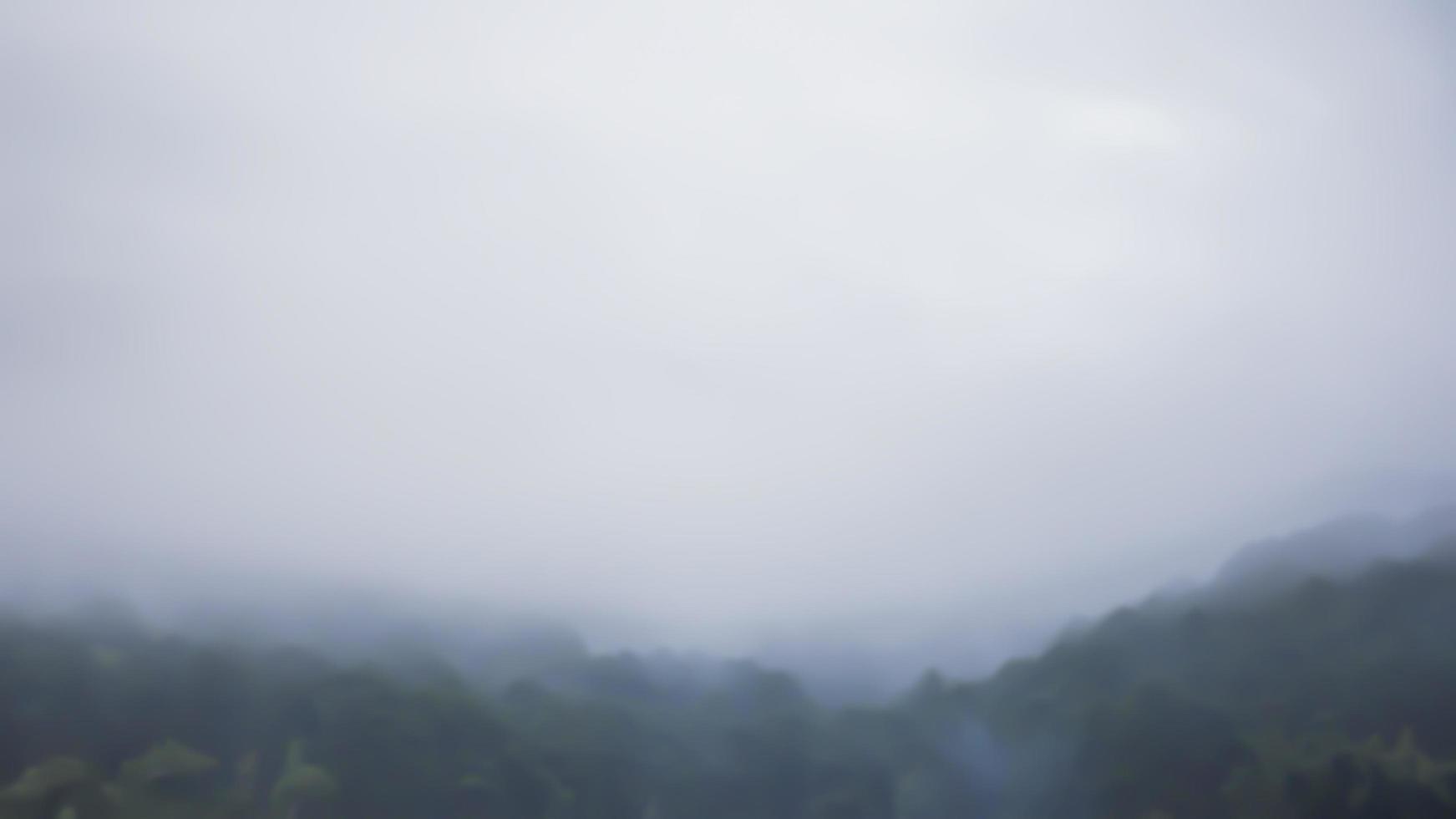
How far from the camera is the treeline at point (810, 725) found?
127 inches

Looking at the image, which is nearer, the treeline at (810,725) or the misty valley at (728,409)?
the treeline at (810,725)

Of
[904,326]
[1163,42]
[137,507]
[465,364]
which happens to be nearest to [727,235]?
[904,326]

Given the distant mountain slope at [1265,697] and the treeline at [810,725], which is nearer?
the treeline at [810,725]

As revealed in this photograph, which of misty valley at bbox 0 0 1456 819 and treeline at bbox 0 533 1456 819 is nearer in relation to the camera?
treeline at bbox 0 533 1456 819

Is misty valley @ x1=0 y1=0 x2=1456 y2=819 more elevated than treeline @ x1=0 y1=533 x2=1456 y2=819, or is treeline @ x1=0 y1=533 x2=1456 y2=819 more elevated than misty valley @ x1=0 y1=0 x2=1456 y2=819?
misty valley @ x1=0 y1=0 x2=1456 y2=819

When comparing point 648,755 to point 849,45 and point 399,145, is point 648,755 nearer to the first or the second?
point 399,145

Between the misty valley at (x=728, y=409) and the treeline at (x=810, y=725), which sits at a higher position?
the misty valley at (x=728, y=409)

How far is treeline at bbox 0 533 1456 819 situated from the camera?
3221 mm

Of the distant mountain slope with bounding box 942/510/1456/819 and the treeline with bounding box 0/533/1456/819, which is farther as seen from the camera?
the distant mountain slope with bounding box 942/510/1456/819

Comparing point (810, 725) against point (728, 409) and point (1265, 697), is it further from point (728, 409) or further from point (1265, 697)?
point (1265, 697)

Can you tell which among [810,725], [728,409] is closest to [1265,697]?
[810,725]

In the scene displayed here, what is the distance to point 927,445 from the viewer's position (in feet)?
12.4

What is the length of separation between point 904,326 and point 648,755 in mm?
1674

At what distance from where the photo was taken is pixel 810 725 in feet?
11.8
